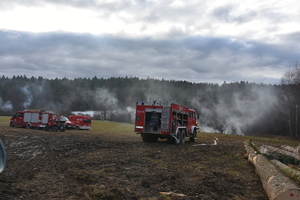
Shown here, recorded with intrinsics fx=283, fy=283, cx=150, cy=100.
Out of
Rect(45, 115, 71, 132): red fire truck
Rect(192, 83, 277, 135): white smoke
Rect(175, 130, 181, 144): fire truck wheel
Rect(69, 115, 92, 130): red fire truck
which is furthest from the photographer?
Rect(192, 83, 277, 135): white smoke

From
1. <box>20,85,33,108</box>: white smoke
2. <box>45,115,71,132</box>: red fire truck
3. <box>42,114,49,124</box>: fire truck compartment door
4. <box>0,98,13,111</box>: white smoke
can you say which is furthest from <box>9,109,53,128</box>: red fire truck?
<box>0,98,13,111</box>: white smoke

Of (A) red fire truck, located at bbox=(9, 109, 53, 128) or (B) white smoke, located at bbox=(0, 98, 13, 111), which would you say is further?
(B) white smoke, located at bbox=(0, 98, 13, 111)

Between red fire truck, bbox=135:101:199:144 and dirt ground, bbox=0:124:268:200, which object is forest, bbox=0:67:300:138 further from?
dirt ground, bbox=0:124:268:200

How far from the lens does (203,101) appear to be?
71.7 m

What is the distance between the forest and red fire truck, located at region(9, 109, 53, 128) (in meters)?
26.1

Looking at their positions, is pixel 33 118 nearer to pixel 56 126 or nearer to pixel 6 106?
pixel 56 126

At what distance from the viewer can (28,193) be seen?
6.81 meters

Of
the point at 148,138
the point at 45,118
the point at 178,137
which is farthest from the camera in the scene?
the point at 45,118

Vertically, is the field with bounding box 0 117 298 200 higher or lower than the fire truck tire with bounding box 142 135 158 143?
lower

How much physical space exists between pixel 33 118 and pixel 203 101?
4618 centimetres

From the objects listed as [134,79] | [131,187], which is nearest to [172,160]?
[131,187]

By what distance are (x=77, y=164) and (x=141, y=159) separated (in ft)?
9.49

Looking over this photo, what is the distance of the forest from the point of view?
1829 inches

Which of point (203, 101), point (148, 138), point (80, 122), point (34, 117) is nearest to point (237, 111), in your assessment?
point (203, 101)
